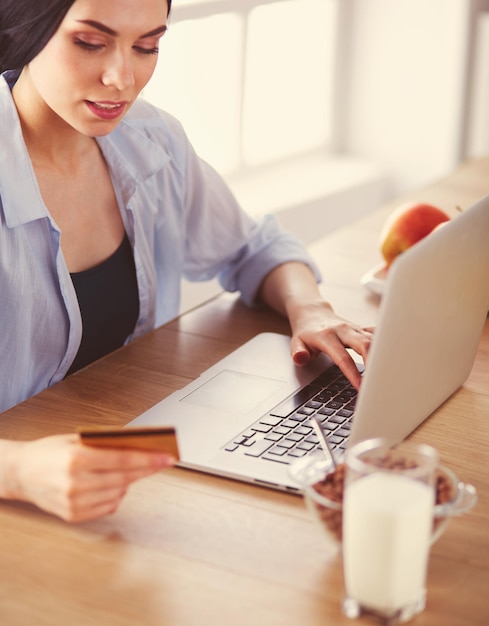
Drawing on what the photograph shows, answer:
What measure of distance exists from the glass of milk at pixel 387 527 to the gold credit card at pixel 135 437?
0.56 feet

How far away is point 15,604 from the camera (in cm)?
85

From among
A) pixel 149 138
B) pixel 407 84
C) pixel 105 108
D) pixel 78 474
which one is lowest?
pixel 407 84

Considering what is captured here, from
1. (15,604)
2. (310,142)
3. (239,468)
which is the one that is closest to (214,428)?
(239,468)

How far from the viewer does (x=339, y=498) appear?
2.89 feet

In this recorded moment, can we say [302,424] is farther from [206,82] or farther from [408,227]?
[206,82]

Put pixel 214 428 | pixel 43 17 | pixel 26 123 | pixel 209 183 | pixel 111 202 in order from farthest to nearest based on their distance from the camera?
pixel 209 183 < pixel 111 202 < pixel 26 123 < pixel 43 17 < pixel 214 428

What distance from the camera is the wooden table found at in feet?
2.76

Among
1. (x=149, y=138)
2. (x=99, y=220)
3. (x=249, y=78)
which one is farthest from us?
(x=249, y=78)

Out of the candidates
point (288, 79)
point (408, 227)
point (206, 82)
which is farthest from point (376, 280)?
point (288, 79)

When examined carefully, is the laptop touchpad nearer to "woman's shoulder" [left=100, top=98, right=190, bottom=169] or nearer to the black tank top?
the black tank top

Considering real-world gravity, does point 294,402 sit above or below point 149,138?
below

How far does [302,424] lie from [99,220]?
56cm

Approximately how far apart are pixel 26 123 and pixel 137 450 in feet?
2.40

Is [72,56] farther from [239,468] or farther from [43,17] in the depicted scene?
[239,468]
